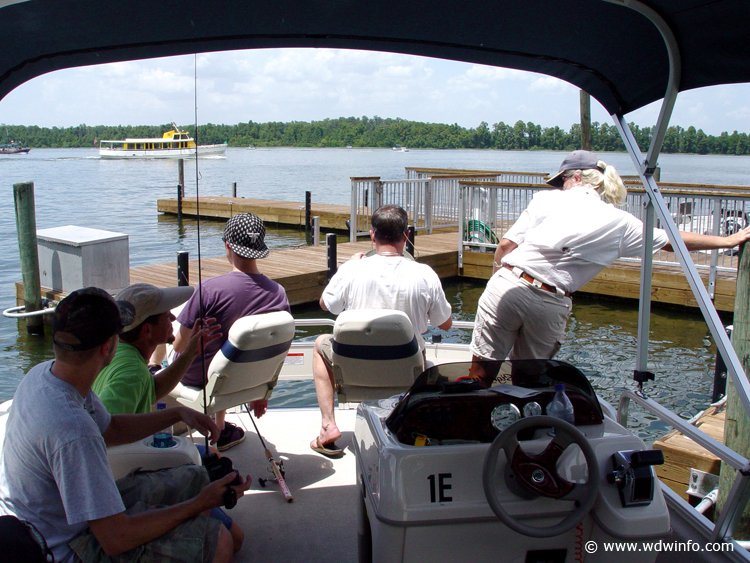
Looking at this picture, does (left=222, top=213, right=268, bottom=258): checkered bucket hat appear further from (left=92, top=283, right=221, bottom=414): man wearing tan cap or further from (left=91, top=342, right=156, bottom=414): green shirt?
(left=91, top=342, right=156, bottom=414): green shirt

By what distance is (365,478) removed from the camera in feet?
6.69

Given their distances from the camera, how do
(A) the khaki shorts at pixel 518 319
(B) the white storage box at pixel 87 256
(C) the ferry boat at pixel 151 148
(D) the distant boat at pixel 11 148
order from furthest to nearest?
(D) the distant boat at pixel 11 148 → (C) the ferry boat at pixel 151 148 → (B) the white storage box at pixel 87 256 → (A) the khaki shorts at pixel 518 319

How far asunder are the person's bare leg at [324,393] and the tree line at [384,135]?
4.45 feet

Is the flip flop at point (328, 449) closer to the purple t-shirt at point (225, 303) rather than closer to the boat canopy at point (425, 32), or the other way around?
the purple t-shirt at point (225, 303)

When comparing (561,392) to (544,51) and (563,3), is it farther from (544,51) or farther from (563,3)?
(544,51)

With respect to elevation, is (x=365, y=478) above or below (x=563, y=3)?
below

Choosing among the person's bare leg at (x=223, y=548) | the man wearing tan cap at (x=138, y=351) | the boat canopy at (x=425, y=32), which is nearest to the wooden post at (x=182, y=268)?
the boat canopy at (x=425, y=32)

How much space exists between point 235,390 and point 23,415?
4.92ft

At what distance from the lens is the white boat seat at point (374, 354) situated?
3074mm

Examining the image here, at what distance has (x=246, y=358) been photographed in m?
3.04

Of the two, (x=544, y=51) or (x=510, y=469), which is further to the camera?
(x=544, y=51)

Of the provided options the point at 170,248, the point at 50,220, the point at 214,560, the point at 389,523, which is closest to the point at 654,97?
the point at 389,523

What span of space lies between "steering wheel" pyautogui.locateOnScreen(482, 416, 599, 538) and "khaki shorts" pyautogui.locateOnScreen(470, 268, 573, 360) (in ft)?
5.11

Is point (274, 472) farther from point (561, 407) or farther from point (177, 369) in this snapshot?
point (561, 407)
